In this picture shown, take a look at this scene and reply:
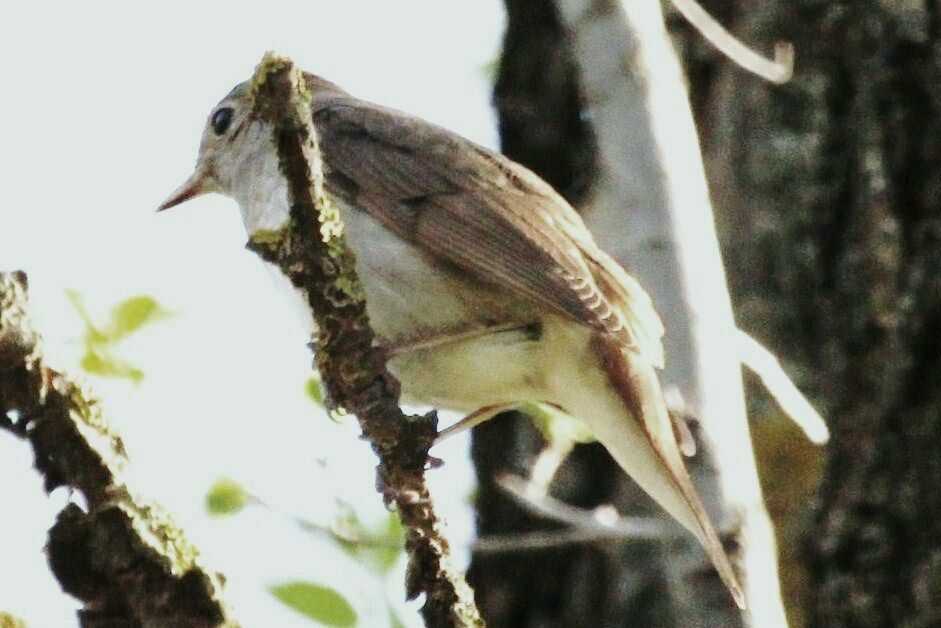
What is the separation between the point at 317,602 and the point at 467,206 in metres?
1.37

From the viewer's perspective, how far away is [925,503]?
523 cm

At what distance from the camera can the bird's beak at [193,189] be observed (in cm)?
626

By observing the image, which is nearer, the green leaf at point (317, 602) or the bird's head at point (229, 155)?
the green leaf at point (317, 602)

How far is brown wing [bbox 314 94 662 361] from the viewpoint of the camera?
4496 millimetres

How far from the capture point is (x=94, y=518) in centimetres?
245

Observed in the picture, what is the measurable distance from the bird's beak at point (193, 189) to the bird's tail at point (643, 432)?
2273 mm

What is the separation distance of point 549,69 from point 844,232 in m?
2.07

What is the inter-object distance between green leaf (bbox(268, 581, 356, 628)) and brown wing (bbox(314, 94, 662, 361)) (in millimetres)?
1015

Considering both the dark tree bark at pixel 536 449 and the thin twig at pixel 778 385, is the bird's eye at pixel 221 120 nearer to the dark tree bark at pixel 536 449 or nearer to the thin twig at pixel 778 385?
the dark tree bark at pixel 536 449

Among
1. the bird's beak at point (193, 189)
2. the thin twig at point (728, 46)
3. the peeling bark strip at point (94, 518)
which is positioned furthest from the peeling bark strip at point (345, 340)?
the bird's beak at point (193, 189)

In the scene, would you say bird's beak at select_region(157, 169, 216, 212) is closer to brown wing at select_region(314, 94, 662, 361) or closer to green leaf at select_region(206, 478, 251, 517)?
brown wing at select_region(314, 94, 662, 361)

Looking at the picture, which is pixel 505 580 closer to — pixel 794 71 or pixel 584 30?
pixel 794 71

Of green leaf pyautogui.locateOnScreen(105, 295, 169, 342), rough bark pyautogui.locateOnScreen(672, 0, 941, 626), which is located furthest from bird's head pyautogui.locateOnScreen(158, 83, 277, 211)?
rough bark pyautogui.locateOnScreen(672, 0, 941, 626)

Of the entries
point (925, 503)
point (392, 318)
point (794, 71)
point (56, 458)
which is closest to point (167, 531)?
point (56, 458)
